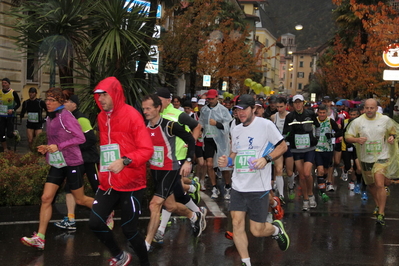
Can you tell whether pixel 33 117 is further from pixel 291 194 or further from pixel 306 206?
pixel 306 206

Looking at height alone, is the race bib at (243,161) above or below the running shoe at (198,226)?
above

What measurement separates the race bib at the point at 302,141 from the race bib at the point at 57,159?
451 cm

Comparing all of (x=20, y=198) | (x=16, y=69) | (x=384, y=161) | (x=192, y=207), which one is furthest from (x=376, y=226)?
(x=16, y=69)

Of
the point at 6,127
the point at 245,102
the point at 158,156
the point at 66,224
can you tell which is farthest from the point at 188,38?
the point at 245,102

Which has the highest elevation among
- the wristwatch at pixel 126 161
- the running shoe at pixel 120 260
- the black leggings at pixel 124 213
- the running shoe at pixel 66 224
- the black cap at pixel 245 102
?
the black cap at pixel 245 102

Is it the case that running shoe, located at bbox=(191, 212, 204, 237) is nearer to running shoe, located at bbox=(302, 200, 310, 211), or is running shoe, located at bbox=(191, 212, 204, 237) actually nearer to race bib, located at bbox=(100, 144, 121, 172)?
race bib, located at bbox=(100, 144, 121, 172)

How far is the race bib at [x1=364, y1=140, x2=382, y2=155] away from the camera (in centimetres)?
867

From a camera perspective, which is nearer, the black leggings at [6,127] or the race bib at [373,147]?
the race bib at [373,147]

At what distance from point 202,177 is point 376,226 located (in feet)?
13.2

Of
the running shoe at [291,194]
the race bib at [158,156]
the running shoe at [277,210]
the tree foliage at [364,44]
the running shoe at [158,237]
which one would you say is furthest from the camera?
the tree foliage at [364,44]

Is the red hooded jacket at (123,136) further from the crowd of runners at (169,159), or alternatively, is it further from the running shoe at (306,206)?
the running shoe at (306,206)

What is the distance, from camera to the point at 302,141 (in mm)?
9570

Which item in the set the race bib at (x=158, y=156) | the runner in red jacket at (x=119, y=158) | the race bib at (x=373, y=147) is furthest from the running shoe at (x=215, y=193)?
the runner in red jacket at (x=119, y=158)

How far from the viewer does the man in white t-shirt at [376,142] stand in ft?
28.2
